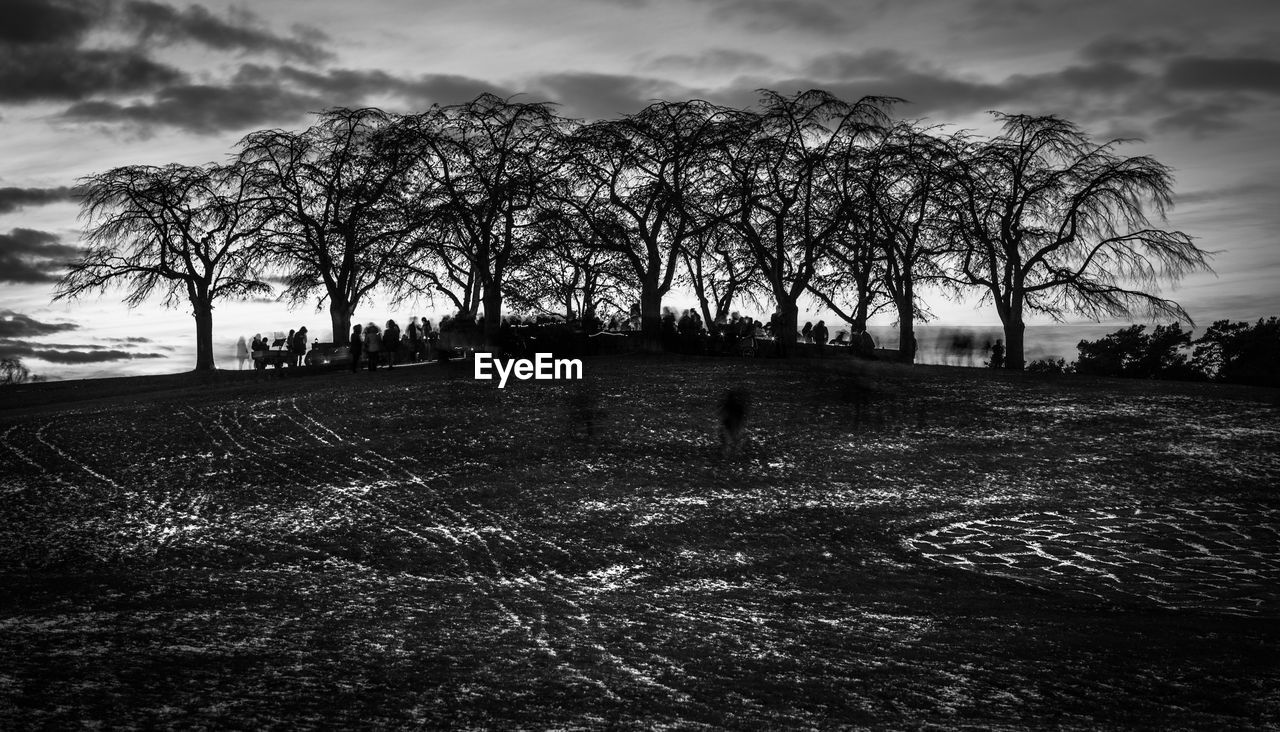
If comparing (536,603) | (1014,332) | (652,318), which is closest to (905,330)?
(1014,332)

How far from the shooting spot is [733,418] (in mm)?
22984

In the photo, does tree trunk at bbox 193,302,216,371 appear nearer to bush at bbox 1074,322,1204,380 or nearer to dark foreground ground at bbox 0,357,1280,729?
dark foreground ground at bbox 0,357,1280,729

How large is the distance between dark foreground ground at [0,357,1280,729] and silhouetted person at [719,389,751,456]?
1.18 feet

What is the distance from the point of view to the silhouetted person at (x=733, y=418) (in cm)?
2044

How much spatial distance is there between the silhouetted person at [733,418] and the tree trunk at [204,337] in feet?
103

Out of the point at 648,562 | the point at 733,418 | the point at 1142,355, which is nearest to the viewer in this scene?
the point at 648,562

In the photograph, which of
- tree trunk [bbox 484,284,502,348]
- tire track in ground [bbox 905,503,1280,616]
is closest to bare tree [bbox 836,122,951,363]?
tree trunk [bbox 484,284,502,348]

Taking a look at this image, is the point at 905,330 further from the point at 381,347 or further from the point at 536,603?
the point at 536,603

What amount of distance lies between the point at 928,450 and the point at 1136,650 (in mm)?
11031

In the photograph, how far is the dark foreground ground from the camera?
24.5 ft

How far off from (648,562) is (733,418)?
1049cm

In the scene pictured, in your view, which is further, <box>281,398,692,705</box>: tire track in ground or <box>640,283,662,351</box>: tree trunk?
<box>640,283,662,351</box>: tree trunk

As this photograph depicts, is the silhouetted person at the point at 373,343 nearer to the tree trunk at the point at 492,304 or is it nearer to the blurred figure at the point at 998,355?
the tree trunk at the point at 492,304

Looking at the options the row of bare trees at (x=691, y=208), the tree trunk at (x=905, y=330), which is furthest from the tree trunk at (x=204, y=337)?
the tree trunk at (x=905, y=330)
